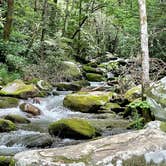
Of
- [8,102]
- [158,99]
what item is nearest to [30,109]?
[8,102]

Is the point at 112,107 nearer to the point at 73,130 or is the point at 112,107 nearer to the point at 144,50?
the point at 144,50

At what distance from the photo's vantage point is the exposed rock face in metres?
3.95

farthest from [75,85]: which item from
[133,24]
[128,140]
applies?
[128,140]

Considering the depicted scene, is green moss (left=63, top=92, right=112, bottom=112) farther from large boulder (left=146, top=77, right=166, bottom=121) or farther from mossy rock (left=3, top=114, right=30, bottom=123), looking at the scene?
large boulder (left=146, top=77, right=166, bottom=121)

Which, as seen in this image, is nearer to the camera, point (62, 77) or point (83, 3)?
point (62, 77)

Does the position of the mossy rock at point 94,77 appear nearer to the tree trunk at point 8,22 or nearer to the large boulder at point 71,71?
the large boulder at point 71,71

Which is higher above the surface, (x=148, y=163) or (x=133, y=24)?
(x=133, y=24)

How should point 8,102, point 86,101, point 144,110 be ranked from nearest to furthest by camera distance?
point 144,110 < point 8,102 < point 86,101

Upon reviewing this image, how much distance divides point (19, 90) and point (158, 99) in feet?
20.0

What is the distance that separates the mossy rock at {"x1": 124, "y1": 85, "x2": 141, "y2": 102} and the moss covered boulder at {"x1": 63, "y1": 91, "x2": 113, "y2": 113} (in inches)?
27.2

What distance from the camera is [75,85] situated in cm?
1535

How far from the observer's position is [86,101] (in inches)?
465

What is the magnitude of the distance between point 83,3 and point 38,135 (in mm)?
18686

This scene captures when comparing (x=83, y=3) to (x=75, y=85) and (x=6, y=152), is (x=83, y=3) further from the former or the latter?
(x=6, y=152)
